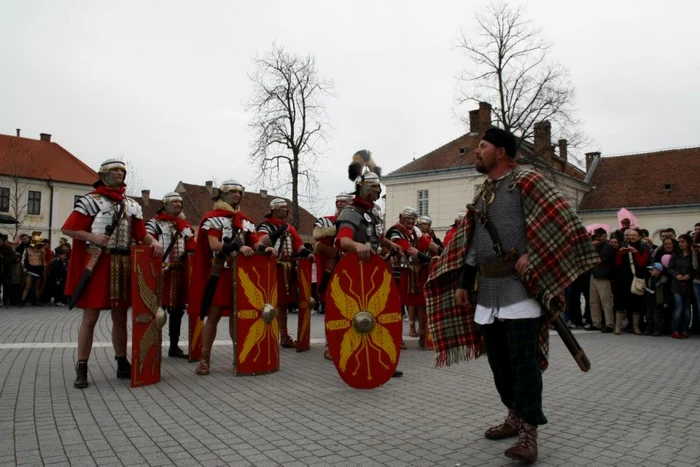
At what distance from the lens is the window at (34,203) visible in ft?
138

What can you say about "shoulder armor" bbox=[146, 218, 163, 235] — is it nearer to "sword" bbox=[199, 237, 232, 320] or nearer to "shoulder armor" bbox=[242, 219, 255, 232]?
"shoulder armor" bbox=[242, 219, 255, 232]

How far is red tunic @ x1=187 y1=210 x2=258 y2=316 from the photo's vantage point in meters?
6.00

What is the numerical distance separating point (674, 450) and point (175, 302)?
5.55 m

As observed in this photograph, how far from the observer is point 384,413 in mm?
4391

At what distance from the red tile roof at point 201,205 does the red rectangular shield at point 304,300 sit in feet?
141

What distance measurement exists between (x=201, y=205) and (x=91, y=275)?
49.1 meters

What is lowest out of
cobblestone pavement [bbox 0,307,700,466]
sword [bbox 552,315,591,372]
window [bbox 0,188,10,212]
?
cobblestone pavement [bbox 0,307,700,466]

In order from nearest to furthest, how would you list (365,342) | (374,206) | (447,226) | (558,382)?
1. (365,342)
2. (558,382)
3. (374,206)
4. (447,226)

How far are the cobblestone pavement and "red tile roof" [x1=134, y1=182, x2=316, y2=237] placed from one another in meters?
44.7

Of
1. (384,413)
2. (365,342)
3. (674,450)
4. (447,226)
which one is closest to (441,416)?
(384,413)

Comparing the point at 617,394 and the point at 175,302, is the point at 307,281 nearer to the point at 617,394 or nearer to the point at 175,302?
the point at 175,302

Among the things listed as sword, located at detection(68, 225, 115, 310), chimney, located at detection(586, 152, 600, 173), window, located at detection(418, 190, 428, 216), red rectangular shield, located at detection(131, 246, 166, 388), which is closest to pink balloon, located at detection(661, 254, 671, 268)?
red rectangular shield, located at detection(131, 246, 166, 388)

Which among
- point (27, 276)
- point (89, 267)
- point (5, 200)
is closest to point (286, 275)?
point (89, 267)

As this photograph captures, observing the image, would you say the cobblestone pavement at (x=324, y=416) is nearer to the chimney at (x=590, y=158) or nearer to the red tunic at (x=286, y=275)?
the red tunic at (x=286, y=275)
